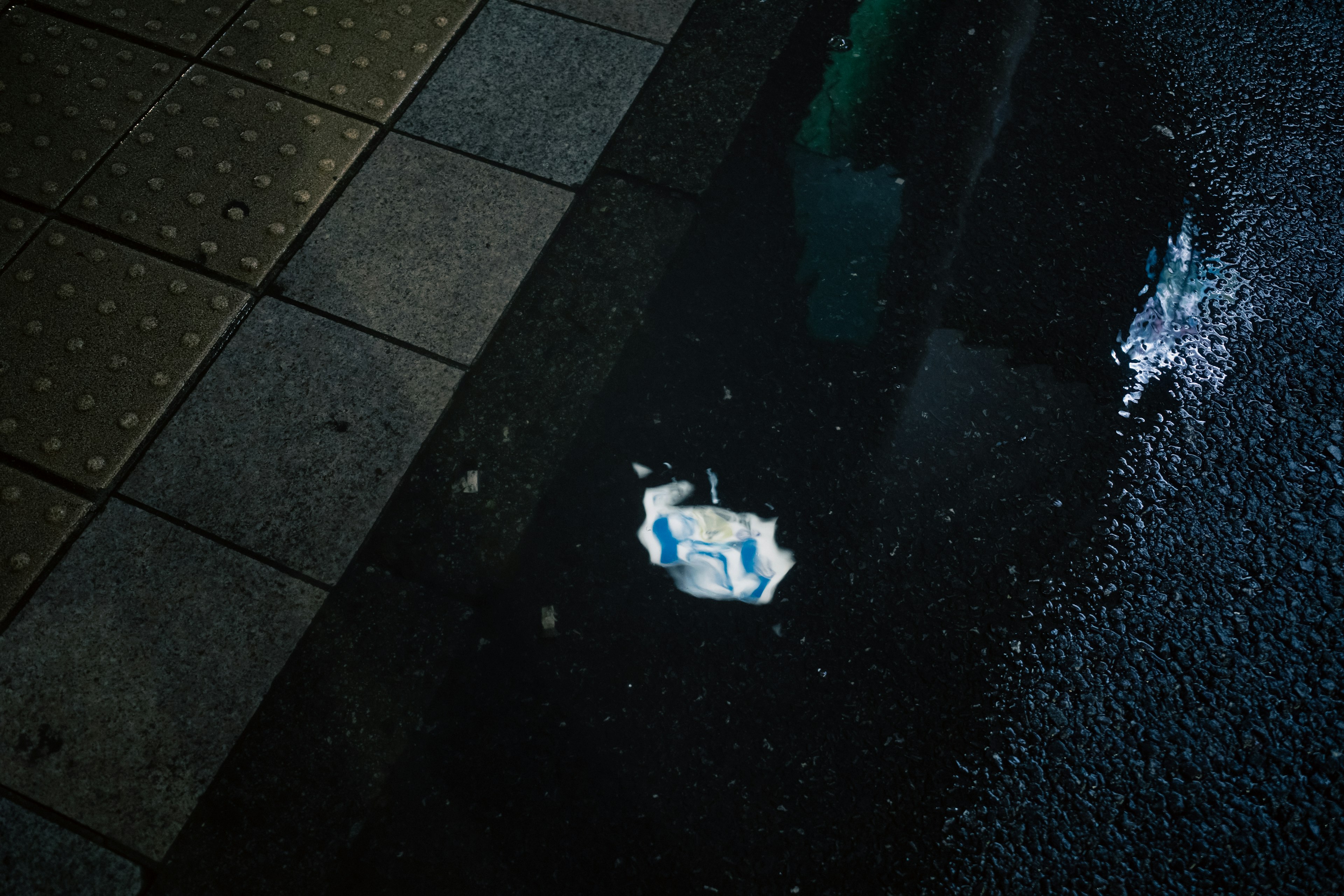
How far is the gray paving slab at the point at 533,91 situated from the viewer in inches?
108

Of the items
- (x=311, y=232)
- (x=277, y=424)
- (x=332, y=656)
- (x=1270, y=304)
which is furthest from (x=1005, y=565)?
(x=311, y=232)

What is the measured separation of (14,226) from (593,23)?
1876 millimetres

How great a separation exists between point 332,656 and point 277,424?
65 cm

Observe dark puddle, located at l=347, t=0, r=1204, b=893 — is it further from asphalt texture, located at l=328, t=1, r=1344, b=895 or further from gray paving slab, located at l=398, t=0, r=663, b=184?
gray paving slab, located at l=398, t=0, r=663, b=184

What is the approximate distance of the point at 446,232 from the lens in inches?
102

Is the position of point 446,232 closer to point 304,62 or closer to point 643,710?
point 304,62

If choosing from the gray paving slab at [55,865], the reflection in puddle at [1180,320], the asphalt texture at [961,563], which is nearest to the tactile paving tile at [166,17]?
the asphalt texture at [961,563]

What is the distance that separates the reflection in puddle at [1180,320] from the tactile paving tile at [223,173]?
2410mm

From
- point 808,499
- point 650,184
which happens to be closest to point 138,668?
point 808,499

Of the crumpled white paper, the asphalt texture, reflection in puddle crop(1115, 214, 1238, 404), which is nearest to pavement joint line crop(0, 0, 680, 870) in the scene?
the asphalt texture

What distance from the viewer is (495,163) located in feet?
8.87

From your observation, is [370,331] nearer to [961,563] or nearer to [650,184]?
[650,184]

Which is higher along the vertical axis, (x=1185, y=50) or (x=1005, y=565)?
(x=1185, y=50)

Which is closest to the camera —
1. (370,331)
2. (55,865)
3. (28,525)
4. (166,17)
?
(55,865)
